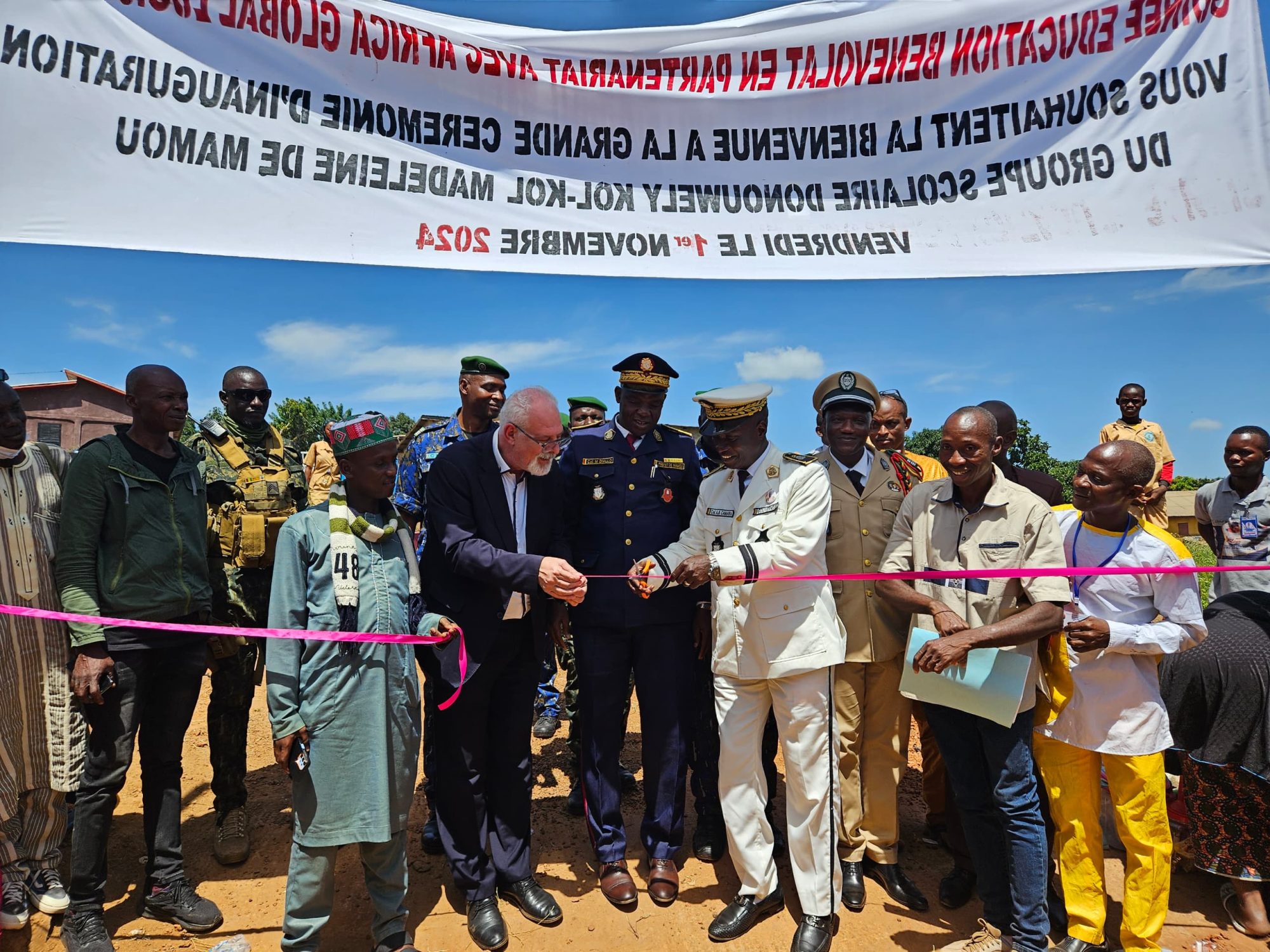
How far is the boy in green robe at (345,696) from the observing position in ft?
10.7

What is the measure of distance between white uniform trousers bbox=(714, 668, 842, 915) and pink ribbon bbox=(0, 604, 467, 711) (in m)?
1.35

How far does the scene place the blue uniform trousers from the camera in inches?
170

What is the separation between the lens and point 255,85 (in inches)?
123

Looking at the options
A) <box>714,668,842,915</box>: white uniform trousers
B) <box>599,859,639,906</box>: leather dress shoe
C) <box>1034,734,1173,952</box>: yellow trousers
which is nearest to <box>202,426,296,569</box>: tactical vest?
<box>599,859,639,906</box>: leather dress shoe

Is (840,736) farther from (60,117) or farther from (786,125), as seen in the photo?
(60,117)

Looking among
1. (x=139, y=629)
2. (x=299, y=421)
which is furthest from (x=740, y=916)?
(x=299, y=421)

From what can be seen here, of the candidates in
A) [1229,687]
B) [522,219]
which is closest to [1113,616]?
[1229,687]

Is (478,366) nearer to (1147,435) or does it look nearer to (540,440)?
(540,440)

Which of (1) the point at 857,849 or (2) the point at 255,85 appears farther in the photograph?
(1) the point at 857,849

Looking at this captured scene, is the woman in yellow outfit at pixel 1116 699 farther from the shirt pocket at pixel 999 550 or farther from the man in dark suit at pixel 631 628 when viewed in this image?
the man in dark suit at pixel 631 628

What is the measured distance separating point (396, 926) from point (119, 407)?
131 feet

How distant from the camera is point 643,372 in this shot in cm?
443

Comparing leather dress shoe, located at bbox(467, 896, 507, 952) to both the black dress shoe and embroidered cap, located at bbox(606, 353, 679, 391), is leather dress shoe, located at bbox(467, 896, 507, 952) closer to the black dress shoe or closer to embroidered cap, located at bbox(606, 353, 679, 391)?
the black dress shoe

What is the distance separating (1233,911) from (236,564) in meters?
5.89
